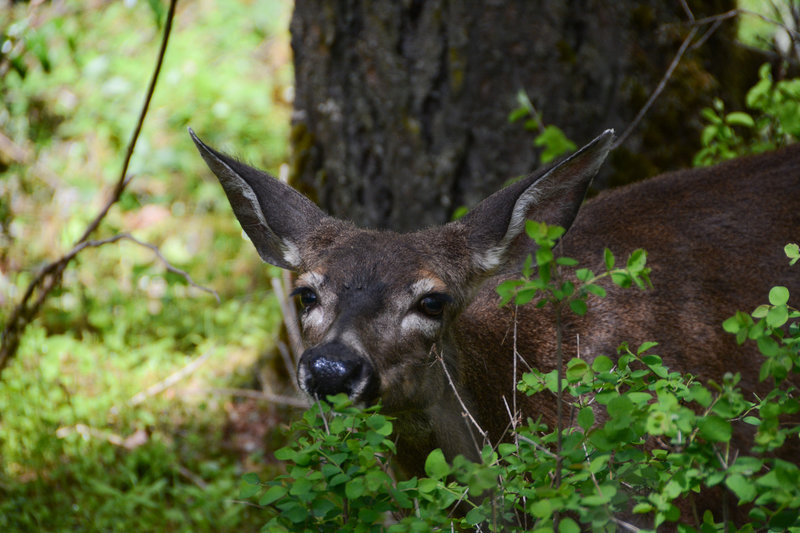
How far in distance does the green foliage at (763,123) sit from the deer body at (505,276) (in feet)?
0.77

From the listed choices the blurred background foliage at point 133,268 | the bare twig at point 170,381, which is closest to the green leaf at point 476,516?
the blurred background foliage at point 133,268

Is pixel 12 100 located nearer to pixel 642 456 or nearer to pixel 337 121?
pixel 337 121

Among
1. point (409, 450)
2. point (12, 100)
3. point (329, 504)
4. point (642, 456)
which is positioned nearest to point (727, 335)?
point (409, 450)

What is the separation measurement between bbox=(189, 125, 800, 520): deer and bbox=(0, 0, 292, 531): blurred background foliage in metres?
1.00

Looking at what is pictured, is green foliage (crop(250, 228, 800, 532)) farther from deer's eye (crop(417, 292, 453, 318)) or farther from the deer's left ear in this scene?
the deer's left ear

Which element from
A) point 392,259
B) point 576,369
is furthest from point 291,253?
point 576,369

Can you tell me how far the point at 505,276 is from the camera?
4.53 metres

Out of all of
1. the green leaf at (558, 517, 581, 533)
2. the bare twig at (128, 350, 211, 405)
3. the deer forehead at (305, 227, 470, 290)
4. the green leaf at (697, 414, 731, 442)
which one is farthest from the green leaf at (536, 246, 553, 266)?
the bare twig at (128, 350, 211, 405)

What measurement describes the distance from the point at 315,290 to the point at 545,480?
157 cm

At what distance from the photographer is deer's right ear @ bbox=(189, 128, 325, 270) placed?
4223 millimetres

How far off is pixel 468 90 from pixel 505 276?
5.69 ft

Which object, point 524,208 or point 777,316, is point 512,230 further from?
point 777,316

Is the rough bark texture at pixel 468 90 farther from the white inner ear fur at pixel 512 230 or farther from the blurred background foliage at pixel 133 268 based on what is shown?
the white inner ear fur at pixel 512 230

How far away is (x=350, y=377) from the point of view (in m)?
3.14
